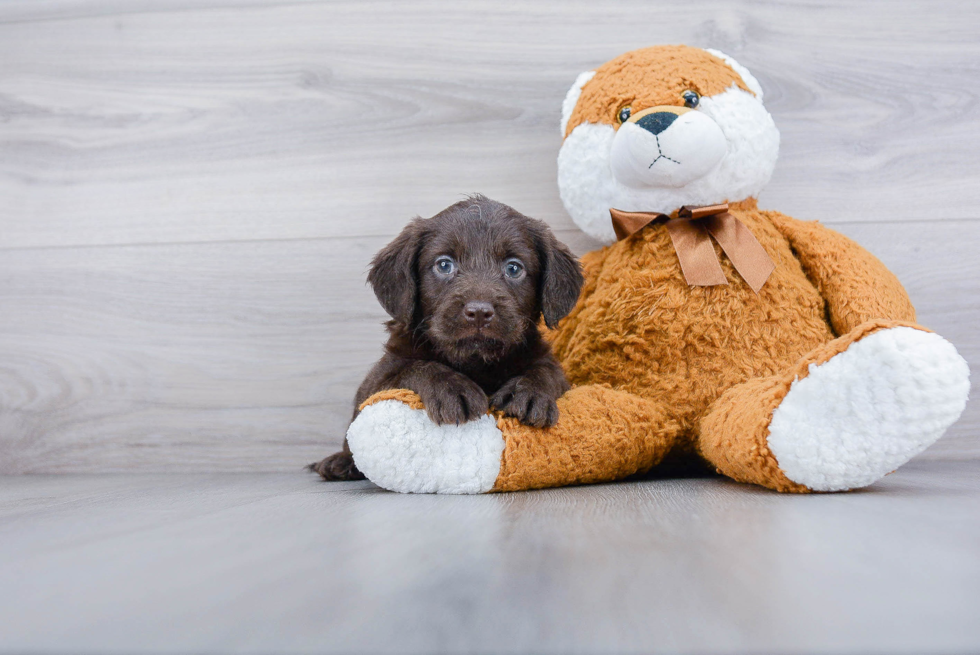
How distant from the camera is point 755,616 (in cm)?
57

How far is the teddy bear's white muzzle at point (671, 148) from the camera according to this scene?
135cm

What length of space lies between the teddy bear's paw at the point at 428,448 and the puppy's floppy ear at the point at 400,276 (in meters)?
0.26

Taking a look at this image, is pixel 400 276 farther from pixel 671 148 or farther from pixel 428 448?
pixel 671 148

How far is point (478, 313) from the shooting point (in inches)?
47.1

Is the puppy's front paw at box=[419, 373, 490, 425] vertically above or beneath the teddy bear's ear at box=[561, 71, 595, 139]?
beneath

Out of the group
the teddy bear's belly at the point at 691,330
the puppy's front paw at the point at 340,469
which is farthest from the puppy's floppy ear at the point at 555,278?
the puppy's front paw at the point at 340,469

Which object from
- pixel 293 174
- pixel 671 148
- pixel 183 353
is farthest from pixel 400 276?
pixel 183 353

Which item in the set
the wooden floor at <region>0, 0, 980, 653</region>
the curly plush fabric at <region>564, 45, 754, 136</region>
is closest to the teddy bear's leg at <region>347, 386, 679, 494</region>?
the wooden floor at <region>0, 0, 980, 653</region>

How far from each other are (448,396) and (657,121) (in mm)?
705

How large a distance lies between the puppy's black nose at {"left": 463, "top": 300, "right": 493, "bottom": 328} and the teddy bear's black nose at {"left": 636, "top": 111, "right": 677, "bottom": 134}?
0.51m

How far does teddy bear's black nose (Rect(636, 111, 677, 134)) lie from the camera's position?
1.35 metres

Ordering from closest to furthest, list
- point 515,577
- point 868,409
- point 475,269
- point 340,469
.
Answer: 1. point 515,577
2. point 868,409
3. point 475,269
4. point 340,469

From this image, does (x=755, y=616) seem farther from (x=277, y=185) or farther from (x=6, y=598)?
(x=277, y=185)

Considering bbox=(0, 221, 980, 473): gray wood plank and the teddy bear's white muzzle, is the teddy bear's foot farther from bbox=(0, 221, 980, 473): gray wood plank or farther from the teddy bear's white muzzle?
bbox=(0, 221, 980, 473): gray wood plank
